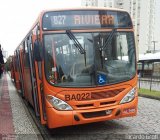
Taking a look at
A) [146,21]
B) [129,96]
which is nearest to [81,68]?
[129,96]

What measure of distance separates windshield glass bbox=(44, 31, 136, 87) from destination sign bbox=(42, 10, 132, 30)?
0.22 meters

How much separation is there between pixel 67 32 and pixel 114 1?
91.7 m

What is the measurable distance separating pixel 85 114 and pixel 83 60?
4.06 ft

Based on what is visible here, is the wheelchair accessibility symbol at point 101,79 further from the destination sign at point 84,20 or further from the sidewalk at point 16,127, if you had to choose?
the sidewalk at point 16,127

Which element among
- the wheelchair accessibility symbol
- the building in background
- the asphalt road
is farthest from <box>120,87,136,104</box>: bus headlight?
the building in background

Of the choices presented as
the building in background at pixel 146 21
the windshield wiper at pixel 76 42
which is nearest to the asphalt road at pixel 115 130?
the windshield wiper at pixel 76 42

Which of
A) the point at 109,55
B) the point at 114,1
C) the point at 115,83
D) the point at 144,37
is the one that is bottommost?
the point at 144,37

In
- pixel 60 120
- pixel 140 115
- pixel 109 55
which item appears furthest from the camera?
pixel 140 115

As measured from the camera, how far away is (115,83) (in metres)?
7.96

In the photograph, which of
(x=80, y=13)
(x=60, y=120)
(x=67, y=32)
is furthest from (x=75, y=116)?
(x=80, y=13)

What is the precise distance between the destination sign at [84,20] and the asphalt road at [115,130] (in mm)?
2583

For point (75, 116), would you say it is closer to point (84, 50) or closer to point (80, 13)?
point (84, 50)

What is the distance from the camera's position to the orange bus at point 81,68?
7.61 m

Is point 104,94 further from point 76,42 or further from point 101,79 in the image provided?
point 76,42
